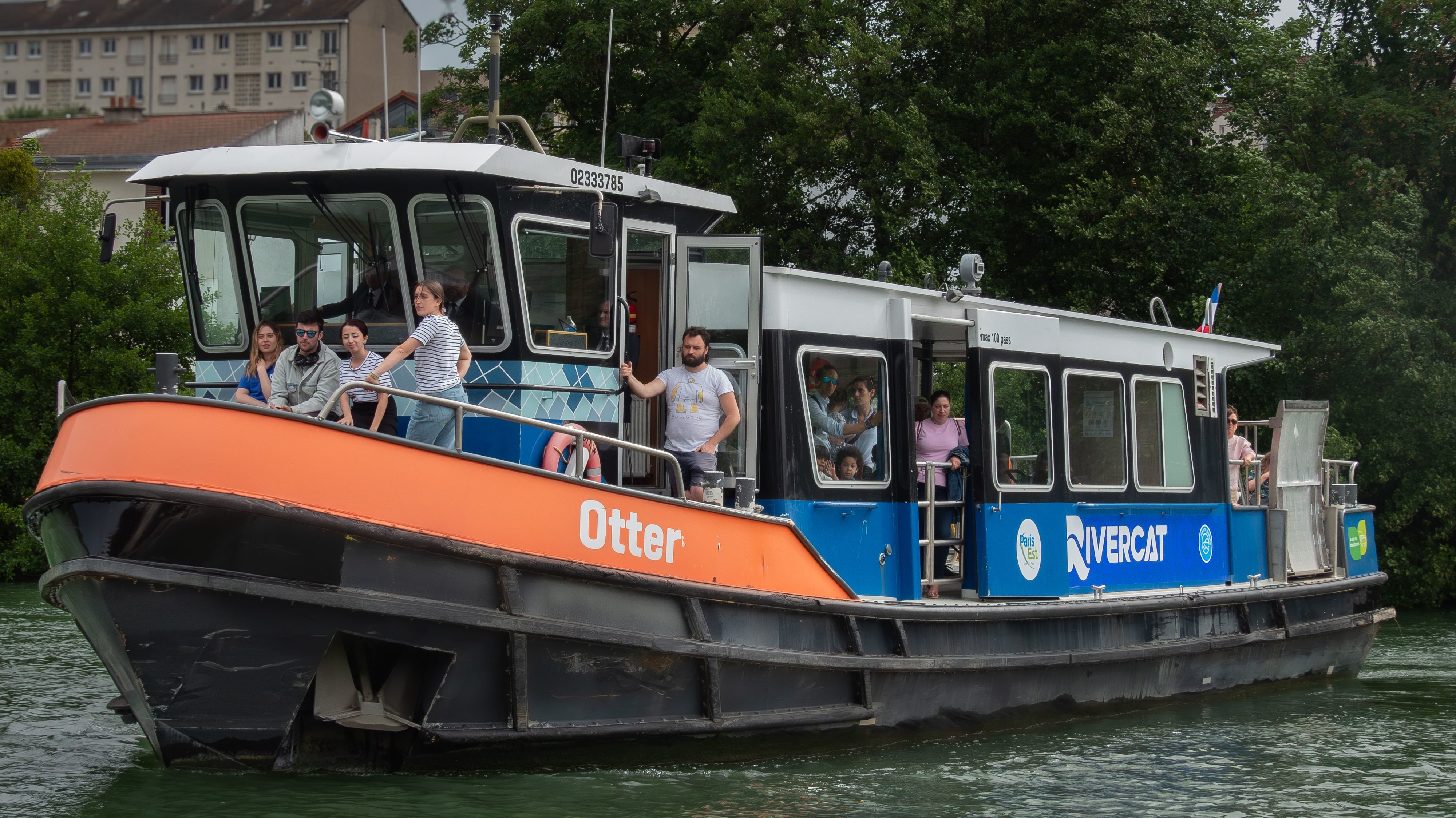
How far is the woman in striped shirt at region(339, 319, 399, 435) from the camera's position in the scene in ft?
23.9

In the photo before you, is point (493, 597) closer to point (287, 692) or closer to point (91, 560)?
point (287, 692)

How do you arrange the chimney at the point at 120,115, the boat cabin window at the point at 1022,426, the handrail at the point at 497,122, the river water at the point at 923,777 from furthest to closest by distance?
the chimney at the point at 120,115
the boat cabin window at the point at 1022,426
the handrail at the point at 497,122
the river water at the point at 923,777

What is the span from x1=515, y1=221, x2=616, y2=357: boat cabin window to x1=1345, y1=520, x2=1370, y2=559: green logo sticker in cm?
781

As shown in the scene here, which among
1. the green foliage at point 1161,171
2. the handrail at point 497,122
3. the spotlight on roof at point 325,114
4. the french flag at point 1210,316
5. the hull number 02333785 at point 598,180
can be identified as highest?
the green foliage at point 1161,171

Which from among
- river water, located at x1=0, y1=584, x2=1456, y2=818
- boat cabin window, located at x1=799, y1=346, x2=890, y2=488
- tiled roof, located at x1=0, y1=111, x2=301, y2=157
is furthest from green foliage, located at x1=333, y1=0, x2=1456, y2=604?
tiled roof, located at x1=0, y1=111, x2=301, y2=157

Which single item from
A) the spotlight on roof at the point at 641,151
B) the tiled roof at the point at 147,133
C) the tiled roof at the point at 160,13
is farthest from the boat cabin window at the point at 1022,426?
the tiled roof at the point at 160,13

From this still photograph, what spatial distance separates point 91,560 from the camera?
6.16 m

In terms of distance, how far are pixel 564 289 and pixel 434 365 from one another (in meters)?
0.98

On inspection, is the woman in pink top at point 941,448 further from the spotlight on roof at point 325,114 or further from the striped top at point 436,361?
the spotlight on roof at point 325,114

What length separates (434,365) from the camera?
7168mm

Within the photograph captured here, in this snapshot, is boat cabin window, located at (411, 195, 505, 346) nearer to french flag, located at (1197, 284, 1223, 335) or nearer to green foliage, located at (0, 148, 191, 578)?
french flag, located at (1197, 284, 1223, 335)

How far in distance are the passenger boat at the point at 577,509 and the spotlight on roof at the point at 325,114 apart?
0.11 metres

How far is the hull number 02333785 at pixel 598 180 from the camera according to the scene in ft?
25.6

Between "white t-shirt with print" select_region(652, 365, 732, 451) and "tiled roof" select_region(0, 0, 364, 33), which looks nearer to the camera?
"white t-shirt with print" select_region(652, 365, 732, 451)
